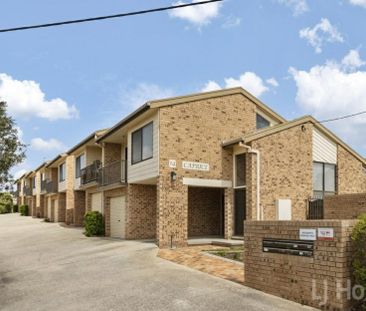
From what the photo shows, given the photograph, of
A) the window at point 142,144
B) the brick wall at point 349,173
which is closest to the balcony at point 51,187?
the window at point 142,144

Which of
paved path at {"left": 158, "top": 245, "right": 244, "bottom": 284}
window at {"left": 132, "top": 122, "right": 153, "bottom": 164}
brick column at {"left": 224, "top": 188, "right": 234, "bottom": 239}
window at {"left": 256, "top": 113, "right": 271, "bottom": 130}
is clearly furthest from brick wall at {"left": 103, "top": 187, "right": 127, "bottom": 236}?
paved path at {"left": 158, "top": 245, "right": 244, "bottom": 284}

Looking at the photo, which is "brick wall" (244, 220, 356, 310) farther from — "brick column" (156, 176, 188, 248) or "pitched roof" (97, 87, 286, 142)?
"pitched roof" (97, 87, 286, 142)

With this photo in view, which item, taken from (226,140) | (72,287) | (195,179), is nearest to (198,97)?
(226,140)

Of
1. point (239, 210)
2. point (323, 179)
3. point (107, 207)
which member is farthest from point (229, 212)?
point (107, 207)

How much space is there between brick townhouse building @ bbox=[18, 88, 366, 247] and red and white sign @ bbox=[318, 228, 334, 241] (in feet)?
31.7

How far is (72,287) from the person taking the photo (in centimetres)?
1049

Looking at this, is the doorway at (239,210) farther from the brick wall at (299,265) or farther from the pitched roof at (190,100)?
the brick wall at (299,265)

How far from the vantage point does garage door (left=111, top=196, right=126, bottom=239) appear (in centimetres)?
2216

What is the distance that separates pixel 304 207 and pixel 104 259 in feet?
29.1

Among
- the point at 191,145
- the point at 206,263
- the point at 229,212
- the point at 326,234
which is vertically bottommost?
the point at 206,263

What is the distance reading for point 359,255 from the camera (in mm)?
7219

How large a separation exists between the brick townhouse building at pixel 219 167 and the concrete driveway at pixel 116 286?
10.6ft

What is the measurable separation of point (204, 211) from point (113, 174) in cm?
513

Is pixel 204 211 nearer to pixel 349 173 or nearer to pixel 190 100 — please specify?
pixel 190 100
